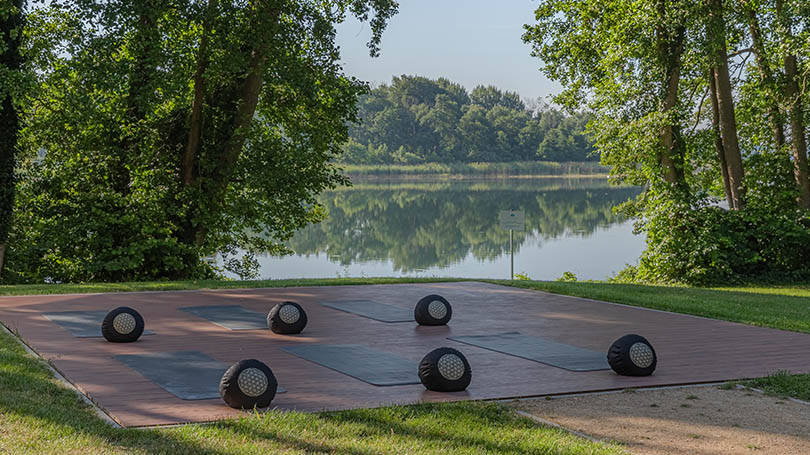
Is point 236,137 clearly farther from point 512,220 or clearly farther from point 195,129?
point 512,220

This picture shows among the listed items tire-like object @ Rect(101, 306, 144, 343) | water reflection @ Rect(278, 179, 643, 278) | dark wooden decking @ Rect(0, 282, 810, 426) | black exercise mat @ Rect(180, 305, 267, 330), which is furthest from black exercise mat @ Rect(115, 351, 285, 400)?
water reflection @ Rect(278, 179, 643, 278)

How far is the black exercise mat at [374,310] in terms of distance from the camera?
10.8 m

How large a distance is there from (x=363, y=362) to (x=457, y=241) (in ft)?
104

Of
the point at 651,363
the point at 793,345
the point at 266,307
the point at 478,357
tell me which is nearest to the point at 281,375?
the point at 478,357

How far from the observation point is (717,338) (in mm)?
9375

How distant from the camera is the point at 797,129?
1947 cm

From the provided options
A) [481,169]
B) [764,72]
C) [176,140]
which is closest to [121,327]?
[176,140]

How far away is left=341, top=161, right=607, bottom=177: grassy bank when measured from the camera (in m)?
97.2

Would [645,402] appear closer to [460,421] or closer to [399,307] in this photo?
[460,421]

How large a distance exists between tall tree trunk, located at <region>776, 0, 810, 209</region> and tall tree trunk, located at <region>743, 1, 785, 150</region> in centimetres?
36

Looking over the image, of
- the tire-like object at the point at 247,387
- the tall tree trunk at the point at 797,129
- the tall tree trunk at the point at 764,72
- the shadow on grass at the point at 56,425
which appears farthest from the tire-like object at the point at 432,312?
the tall tree trunk at the point at 797,129

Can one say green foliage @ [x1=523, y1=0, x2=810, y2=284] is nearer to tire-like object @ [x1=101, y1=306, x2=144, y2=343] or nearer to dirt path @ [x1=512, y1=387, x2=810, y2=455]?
dirt path @ [x1=512, y1=387, x2=810, y2=455]

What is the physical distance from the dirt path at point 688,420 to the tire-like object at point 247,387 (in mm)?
1780

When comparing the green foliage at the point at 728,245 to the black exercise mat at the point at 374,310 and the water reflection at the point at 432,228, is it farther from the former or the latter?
the water reflection at the point at 432,228
